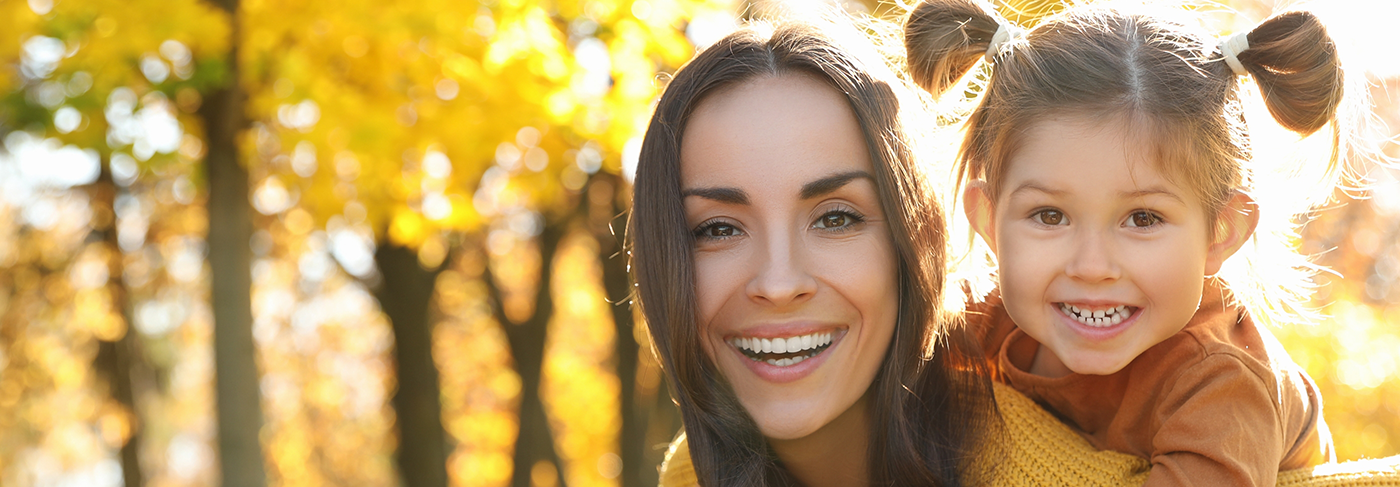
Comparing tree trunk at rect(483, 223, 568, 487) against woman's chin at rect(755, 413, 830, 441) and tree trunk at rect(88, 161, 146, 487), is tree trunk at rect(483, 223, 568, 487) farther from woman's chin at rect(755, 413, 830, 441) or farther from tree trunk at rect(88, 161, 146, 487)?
woman's chin at rect(755, 413, 830, 441)

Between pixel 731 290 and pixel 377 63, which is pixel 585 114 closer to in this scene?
pixel 377 63

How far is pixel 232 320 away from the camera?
5633 mm

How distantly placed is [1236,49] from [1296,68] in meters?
0.11

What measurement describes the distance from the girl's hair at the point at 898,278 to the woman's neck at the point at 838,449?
0.04m

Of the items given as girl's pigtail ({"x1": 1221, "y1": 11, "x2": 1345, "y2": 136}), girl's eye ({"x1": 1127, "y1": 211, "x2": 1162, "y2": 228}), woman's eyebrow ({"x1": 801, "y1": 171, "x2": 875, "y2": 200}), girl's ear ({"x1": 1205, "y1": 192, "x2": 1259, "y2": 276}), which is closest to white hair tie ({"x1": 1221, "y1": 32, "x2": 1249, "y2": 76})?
girl's pigtail ({"x1": 1221, "y1": 11, "x2": 1345, "y2": 136})

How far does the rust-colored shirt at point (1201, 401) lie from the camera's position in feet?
6.31

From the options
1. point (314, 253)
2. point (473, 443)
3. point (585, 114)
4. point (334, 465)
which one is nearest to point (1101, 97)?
point (585, 114)

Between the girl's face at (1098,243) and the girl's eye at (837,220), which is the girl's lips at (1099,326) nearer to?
the girl's face at (1098,243)

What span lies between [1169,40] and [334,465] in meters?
23.3

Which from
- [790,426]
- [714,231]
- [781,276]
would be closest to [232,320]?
[714,231]

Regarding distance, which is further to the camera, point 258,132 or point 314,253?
point 314,253

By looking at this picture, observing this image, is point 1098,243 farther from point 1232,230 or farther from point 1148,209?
point 1232,230

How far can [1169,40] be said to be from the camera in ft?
6.89

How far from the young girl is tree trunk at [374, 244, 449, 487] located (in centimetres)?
830
